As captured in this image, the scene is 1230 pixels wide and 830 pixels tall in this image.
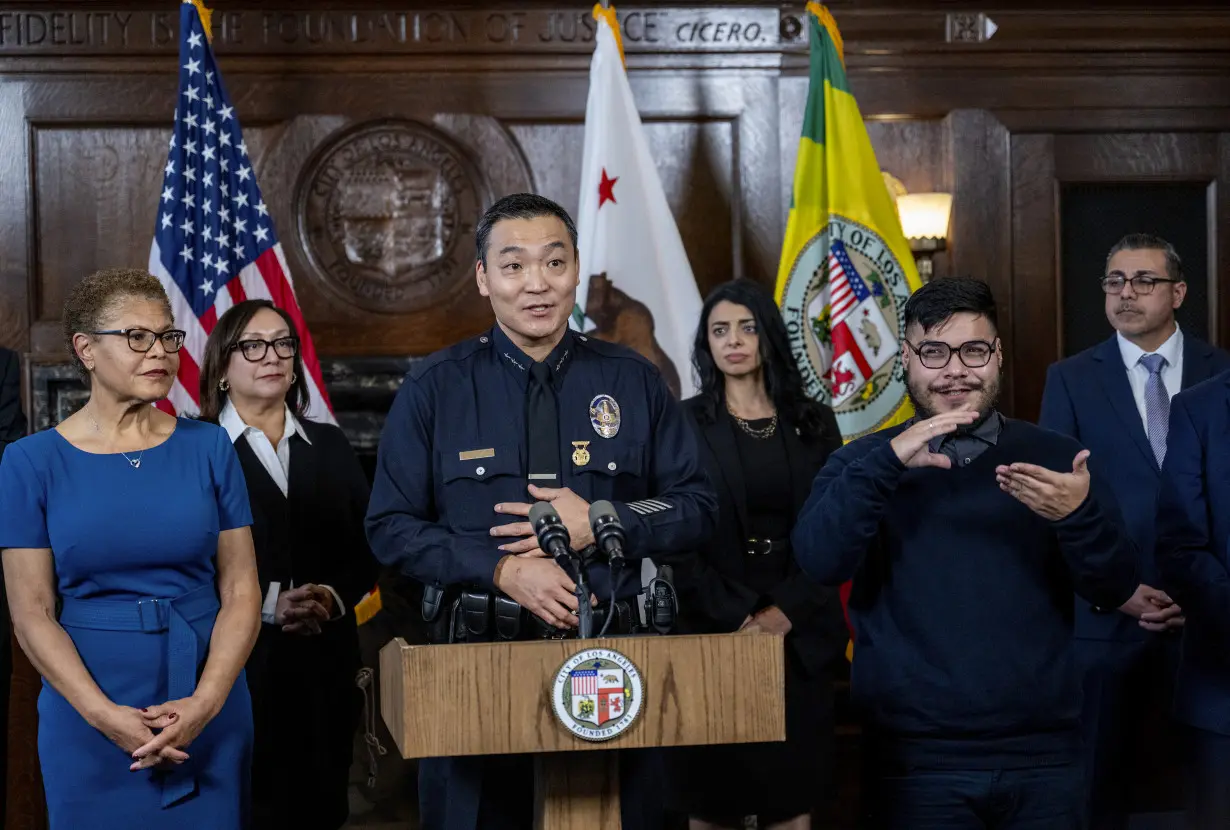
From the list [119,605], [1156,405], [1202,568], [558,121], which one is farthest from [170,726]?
[558,121]

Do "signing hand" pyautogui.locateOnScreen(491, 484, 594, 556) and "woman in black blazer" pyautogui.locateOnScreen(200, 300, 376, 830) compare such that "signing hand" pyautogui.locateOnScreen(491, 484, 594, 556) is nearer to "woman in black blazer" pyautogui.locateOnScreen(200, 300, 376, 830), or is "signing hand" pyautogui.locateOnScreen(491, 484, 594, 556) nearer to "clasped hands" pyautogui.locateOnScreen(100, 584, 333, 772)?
"clasped hands" pyautogui.locateOnScreen(100, 584, 333, 772)

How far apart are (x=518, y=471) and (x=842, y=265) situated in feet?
8.35

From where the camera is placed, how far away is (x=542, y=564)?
2104 mm

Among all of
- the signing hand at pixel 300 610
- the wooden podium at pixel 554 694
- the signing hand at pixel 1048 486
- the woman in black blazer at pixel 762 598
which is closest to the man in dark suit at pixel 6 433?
the signing hand at pixel 300 610

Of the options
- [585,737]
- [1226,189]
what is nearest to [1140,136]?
[1226,189]

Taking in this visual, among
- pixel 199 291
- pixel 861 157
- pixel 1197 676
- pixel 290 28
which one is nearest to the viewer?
pixel 1197 676

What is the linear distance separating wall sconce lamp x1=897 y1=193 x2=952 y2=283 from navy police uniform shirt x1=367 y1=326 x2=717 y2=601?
293cm

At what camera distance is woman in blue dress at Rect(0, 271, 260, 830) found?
2.40 meters

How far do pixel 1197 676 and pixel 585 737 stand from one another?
1.46 metres

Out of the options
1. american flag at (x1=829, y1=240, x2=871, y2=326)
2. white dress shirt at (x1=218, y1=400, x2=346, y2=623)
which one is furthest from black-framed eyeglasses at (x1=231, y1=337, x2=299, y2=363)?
american flag at (x1=829, y1=240, x2=871, y2=326)

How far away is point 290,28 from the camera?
16.6 ft

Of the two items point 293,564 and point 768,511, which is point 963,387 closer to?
point 768,511

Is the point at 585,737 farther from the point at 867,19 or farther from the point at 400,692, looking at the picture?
the point at 867,19

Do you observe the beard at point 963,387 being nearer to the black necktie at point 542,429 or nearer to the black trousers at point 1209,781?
the black necktie at point 542,429
